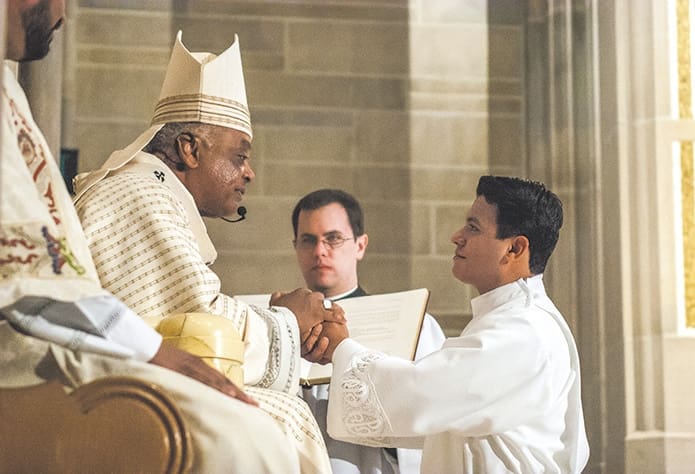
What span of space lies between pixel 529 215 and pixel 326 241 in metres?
1.88

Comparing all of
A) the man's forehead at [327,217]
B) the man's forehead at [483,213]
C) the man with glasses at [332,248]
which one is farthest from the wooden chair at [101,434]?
the man's forehead at [327,217]

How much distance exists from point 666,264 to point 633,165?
0.66m

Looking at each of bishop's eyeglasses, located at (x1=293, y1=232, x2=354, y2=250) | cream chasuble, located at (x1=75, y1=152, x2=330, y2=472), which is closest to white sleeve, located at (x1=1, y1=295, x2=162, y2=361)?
cream chasuble, located at (x1=75, y1=152, x2=330, y2=472)

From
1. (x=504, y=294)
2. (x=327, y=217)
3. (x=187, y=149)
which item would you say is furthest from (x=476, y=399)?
(x=327, y=217)

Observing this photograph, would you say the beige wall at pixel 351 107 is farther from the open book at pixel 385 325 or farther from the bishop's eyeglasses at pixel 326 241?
the open book at pixel 385 325

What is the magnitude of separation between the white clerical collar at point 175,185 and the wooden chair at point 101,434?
5.14 ft

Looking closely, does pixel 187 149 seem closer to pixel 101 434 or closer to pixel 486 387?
pixel 486 387

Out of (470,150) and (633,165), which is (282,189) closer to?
(470,150)

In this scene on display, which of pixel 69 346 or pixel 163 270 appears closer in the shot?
pixel 69 346

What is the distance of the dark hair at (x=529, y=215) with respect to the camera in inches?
213

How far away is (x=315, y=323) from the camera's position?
17.0 ft

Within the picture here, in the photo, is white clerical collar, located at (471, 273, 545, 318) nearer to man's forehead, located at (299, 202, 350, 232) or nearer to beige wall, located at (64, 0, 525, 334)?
man's forehead, located at (299, 202, 350, 232)

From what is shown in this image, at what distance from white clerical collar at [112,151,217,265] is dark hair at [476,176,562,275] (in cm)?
123

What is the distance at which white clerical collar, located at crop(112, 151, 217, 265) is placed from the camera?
515 centimetres
